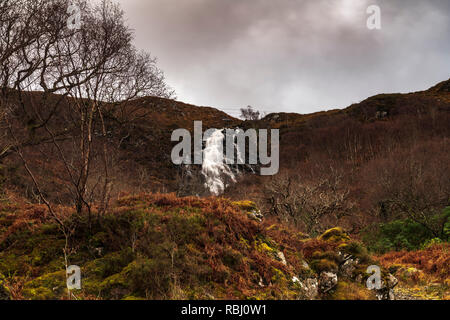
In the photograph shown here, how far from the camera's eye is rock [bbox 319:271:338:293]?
6.06m

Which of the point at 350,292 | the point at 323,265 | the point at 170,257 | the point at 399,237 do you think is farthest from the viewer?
the point at 399,237

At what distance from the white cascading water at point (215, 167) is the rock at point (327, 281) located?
31.6 m

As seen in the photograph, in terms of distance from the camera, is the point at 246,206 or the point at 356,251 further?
the point at 246,206

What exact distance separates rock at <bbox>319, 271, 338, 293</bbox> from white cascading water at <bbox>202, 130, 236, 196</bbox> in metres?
31.6

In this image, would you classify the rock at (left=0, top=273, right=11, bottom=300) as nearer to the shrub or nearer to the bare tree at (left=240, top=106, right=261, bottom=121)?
the shrub

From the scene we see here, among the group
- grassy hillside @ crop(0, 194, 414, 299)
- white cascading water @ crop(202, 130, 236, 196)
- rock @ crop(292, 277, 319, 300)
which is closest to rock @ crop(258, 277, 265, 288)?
grassy hillside @ crop(0, 194, 414, 299)

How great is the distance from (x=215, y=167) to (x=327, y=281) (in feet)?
140

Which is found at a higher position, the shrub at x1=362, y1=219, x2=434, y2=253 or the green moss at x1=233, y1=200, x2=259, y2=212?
the green moss at x1=233, y1=200, x2=259, y2=212

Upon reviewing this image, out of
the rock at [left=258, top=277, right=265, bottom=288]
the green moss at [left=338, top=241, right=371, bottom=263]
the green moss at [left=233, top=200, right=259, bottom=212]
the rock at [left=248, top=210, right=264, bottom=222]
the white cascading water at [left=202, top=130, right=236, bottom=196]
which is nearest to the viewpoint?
the rock at [left=258, top=277, right=265, bottom=288]

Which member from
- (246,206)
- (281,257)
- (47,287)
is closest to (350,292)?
(281,257)

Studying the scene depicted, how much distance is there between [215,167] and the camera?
160 feet

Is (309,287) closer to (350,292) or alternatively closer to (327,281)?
(327,281)

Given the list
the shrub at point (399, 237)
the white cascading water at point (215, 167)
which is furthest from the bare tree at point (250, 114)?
the shrub at point (399, 237)
